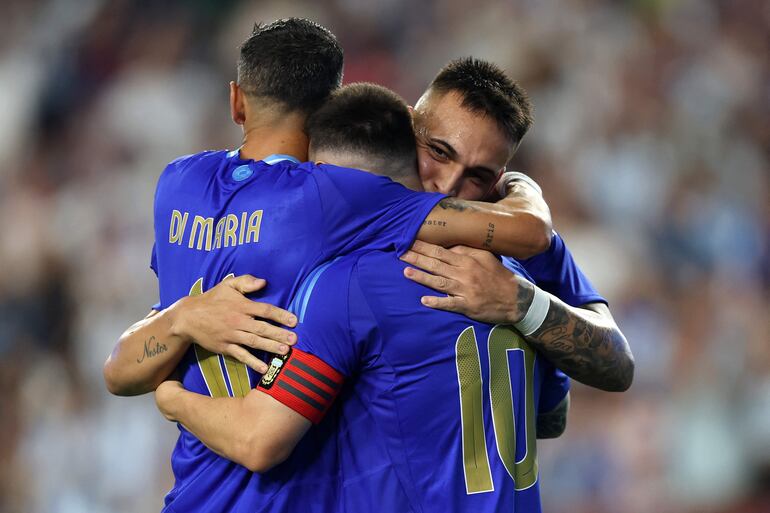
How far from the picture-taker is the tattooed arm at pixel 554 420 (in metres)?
3.38

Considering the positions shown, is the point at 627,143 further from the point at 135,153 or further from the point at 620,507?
the point at 135,153

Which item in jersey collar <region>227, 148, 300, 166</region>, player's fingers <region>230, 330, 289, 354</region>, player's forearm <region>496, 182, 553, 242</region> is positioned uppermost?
jersey collar <region>227, 148, 300, 166</region>

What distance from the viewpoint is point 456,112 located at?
308 cm

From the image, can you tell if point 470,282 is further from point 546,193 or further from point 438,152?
point 546,193

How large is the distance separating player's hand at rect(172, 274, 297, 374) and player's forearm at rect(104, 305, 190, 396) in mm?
76

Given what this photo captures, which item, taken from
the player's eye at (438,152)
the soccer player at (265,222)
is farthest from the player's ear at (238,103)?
the player's eye at (438,152)

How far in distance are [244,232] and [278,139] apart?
35 cm

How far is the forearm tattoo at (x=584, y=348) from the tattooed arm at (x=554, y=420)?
0.23 m

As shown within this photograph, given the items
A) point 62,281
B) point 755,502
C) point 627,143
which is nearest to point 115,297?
point 62,281

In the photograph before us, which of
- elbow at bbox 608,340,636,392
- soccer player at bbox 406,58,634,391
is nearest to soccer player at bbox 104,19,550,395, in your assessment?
soccer player at bbox 406,58,634,391

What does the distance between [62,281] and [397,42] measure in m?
3.27

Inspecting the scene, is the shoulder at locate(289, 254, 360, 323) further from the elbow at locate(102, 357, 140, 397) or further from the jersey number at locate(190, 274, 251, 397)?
the elbow at locate(102, 357, 140, 397)

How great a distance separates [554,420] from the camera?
11.1 ft

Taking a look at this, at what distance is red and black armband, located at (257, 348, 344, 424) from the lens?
2.61m
